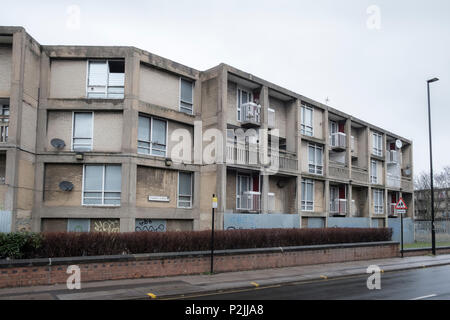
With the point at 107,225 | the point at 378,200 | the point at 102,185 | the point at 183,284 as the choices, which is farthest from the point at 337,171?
the point at 183,284

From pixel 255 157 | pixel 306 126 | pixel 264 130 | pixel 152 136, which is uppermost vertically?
pixel 306 126

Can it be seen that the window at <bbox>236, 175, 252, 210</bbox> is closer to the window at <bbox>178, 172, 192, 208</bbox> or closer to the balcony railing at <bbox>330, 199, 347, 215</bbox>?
the window at <bbox>178, 172, 192, 208</bbox>

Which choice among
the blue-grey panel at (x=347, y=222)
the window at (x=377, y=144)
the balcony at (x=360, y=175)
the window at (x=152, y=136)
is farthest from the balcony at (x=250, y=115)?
the window at (x=377, y=144)

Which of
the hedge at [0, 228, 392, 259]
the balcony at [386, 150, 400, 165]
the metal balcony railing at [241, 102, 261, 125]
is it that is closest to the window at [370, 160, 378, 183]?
the balcony at [386, 150, 400, 165]

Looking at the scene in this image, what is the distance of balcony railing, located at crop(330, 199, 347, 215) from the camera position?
31312 millimetres

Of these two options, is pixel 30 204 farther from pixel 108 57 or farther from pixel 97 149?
pixel 108 57

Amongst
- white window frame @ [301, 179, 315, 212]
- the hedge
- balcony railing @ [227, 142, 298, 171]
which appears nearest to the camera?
the hedge

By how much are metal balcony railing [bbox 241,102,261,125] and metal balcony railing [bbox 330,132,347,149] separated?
9818mm

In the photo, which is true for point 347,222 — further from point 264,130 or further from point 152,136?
point 152,136

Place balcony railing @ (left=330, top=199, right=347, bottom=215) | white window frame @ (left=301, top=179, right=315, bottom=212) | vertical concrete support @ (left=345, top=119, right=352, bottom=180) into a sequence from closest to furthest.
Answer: white window frame @ (left=301, top=179, right=315, bottom=212) < balcony railing @ (left=330, top=199, right=347, bottom=215) < vertical concrete support @ (left=345, top=119, right=352, bottom=180)

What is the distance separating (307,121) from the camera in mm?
29500

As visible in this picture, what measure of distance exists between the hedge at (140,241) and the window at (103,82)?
8.79 meters

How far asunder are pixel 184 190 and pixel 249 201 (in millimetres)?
3990

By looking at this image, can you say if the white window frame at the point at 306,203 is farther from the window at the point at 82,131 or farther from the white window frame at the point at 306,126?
the window at the point at 82,131
